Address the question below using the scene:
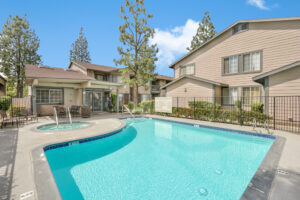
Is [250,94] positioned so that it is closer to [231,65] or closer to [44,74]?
[231,65]

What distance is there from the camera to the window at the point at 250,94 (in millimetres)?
12045

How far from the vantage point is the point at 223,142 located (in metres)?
6.79

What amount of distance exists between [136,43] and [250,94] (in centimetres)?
1319

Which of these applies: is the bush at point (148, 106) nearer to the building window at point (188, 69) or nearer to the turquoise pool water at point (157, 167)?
the building window at point (188, 69)

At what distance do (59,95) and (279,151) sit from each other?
53.6 feet

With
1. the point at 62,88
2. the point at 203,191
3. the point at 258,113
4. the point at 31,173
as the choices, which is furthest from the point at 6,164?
the point at 62,88

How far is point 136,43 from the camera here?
56.5ft

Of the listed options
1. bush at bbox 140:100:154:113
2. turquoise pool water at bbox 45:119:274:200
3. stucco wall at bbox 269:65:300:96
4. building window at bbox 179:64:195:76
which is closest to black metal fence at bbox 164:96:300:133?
stucco wall at bbox 269:65:300:96

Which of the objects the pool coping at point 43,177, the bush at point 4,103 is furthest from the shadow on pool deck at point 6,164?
the bush at point 4,103

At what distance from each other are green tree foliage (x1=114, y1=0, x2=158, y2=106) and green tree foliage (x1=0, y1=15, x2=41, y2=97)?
1771 centimetres

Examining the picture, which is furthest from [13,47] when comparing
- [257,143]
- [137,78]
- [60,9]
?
[257,143]

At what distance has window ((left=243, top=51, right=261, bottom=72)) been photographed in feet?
40.3

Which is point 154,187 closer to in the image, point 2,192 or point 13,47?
point 2,192

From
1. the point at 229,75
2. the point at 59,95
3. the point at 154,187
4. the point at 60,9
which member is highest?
the point at 60,9
